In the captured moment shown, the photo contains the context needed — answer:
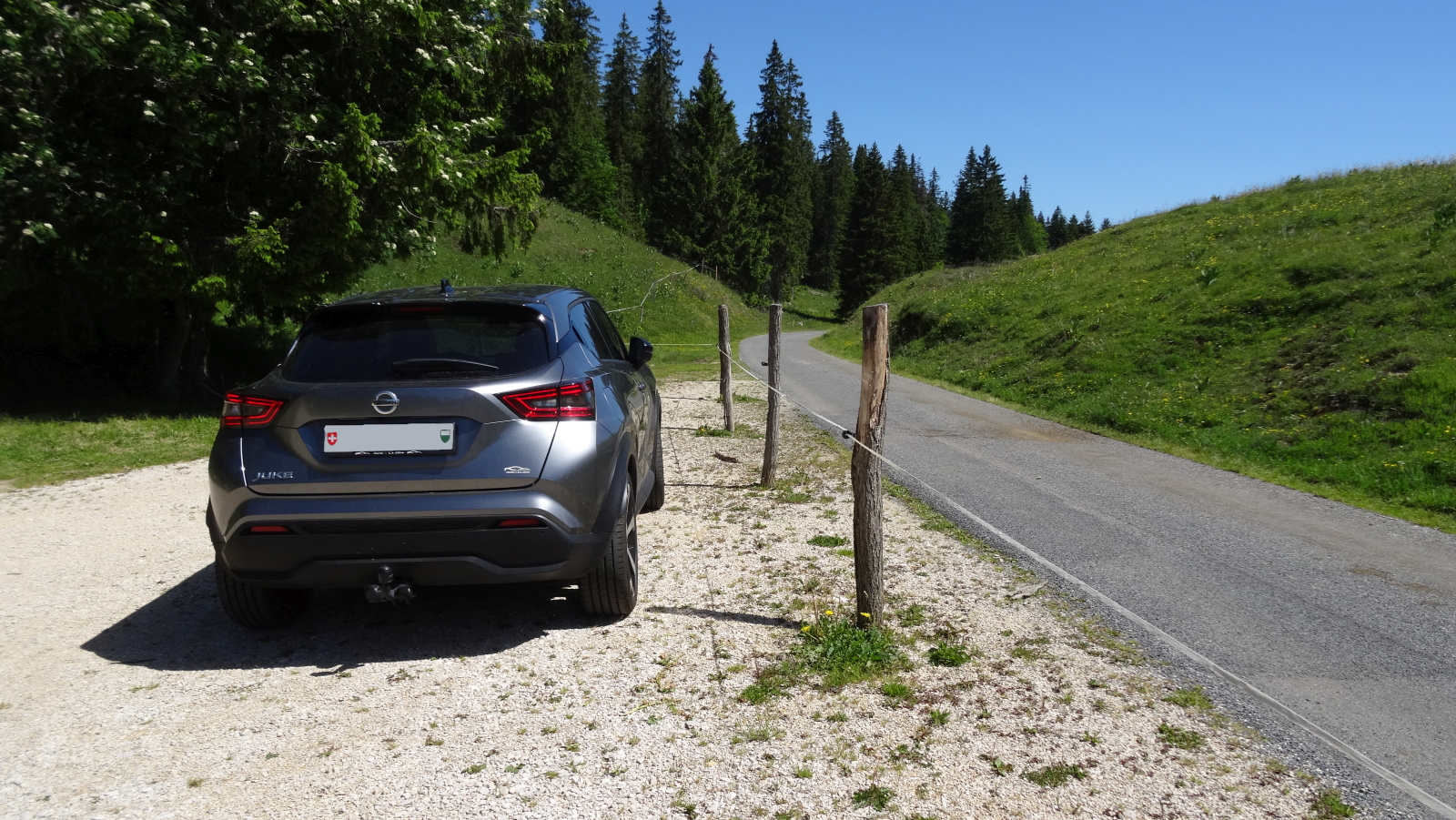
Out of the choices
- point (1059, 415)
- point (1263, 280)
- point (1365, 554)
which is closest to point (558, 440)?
point (1365, 554)

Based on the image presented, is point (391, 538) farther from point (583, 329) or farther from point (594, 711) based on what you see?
point (583, 329)

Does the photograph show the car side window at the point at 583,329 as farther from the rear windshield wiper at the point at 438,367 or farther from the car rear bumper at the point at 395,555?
the car rear bumper at the point at 395,555

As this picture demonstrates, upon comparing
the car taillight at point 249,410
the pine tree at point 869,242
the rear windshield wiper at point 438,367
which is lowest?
the car taillight at point 249,410

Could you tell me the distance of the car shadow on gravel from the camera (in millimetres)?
4355

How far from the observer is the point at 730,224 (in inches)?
2052

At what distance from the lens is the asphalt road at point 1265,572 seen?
12.1 feet

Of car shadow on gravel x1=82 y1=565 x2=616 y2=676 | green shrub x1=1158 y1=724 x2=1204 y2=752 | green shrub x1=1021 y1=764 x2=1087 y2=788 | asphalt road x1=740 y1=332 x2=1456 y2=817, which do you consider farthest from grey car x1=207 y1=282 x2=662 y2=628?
asphalt road x1=740 y1=332 x2=1456 y2=817

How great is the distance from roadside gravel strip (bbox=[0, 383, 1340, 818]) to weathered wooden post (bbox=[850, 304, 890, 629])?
29 centimetres

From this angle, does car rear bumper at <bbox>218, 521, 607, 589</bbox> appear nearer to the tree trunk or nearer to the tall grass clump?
the tall grass clump

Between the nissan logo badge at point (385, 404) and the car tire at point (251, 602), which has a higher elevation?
the nissan logo badge at point (385, 404)

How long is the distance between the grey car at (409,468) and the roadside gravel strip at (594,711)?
0.54m

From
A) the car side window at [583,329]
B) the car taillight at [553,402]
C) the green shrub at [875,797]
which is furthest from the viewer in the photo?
the car side window at [583,329]

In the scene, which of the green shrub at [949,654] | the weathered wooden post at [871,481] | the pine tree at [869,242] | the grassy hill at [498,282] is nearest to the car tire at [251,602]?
the weathered wooden post at [871,481]

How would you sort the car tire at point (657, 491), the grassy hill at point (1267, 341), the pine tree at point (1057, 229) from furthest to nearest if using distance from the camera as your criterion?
1. the pine tree at point (1057, 229)
2. the grassy hill at point (1267, 341)
3. the car tire at point (657, 491)
